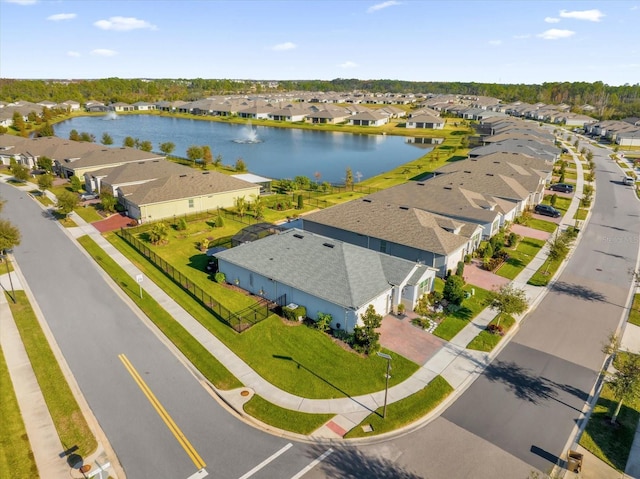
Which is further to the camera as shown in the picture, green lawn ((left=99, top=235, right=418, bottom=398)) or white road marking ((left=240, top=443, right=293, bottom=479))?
green lawn ((left=99, top=235, right=418, bottom=398))

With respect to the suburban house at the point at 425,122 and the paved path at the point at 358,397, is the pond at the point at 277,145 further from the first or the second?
the paved path at the point at 358,397

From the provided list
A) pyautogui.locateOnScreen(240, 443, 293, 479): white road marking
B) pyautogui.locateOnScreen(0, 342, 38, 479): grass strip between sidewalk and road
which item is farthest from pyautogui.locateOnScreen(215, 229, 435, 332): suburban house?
pyautogui.locateOnScreen(0, 342, 38, 479): grass strip between sidewalk and road

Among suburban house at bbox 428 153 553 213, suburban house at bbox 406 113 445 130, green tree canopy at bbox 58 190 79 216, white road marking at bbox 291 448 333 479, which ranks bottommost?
white road marking at bbox 291 448 333 479

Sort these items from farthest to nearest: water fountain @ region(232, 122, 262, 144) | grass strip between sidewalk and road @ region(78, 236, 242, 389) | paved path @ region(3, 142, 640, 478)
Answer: water fountain @ region(232, 122, 262, 144) → grass strip between sidewalk and road @ region(78, 236, 242, 389) → paved path @ region(3, 142, 640, 478)

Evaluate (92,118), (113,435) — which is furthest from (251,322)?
(92,118)

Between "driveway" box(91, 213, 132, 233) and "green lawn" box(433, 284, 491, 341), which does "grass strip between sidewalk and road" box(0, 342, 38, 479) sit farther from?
"driveway" box(91, 213, 132, 233)

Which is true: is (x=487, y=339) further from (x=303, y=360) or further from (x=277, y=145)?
(x=277, y=145)

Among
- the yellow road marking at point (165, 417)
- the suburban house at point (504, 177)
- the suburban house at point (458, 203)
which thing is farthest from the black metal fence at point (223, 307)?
the suburban house at point (504, 177)
